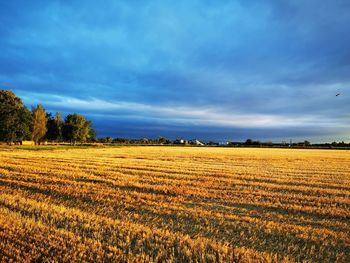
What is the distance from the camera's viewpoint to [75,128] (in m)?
97.0

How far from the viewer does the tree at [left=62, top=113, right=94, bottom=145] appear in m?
97.0

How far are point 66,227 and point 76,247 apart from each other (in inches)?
51.2

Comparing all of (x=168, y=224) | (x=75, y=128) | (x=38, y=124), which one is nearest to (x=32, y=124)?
(x=38, y=124)

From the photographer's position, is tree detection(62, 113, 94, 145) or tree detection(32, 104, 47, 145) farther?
tree detection(62, 113, 94, 145)

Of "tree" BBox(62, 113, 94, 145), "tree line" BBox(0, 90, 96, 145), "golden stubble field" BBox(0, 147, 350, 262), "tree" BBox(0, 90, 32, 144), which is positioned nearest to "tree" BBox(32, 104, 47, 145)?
"tree line" BBox(0, 90, 96, 145)

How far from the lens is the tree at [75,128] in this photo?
97.0 metres

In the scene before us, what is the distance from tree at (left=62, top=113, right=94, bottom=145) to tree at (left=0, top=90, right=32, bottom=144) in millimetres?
27128

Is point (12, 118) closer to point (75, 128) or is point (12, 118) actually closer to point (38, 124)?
point (38, 124)

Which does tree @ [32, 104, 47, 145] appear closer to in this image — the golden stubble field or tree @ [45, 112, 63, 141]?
tree @ [45, 112, 63, 141]

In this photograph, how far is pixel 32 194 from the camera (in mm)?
10781

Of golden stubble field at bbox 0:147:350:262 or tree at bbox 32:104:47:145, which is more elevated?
tree at bbox 32:104:47:145

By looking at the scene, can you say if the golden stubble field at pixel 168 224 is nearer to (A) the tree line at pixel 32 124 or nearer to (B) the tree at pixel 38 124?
(A) the tree line at pixel 32 124

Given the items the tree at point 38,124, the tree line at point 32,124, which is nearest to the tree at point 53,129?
the tree line at point 32,124

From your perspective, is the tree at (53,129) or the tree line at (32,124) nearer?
the tree line at (32,124)
